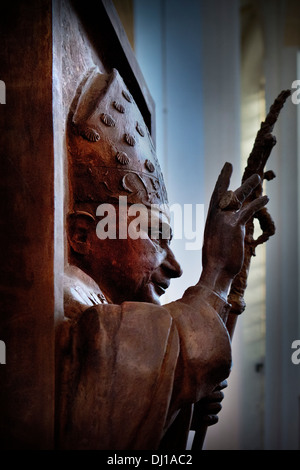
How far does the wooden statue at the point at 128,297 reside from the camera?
121 cm

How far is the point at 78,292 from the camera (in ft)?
4.69

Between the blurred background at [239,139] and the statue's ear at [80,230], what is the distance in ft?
4.49

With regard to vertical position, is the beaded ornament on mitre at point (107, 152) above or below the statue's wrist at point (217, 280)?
above

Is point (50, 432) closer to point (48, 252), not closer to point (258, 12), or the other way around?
point (48, 252)

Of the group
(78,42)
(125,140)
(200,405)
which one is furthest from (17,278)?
(78,42)

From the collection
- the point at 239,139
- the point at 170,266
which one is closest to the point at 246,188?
the point at 170,266

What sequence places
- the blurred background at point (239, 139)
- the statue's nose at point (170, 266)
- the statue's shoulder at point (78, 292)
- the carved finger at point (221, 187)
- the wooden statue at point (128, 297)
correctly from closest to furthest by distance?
the wooden statue at point (128, 297) < the statue's shoulder at point (78, 292) < the carved finger at point (221, 187) < the statue's nose at point (170, 266) < the blurred background at point (239, 139)

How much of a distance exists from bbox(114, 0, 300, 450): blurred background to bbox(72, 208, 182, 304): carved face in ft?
4.15

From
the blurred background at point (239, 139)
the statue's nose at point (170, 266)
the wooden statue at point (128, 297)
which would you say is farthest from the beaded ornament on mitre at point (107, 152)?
the blurred background at point (239, 139)

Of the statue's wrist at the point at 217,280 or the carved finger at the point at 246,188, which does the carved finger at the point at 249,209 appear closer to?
the carved finger at the point at 246,188

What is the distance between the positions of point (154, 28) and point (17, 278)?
238 cm

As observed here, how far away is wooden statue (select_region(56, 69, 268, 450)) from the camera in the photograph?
121cm

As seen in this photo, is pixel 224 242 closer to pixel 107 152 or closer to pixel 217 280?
pixel 217 280

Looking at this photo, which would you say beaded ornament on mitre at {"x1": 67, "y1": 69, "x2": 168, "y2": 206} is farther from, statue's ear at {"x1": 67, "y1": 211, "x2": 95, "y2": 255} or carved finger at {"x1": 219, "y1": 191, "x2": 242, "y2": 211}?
carved finger at {"x1": 219, "y1": 191, "x2": 242, "y2": 211}
